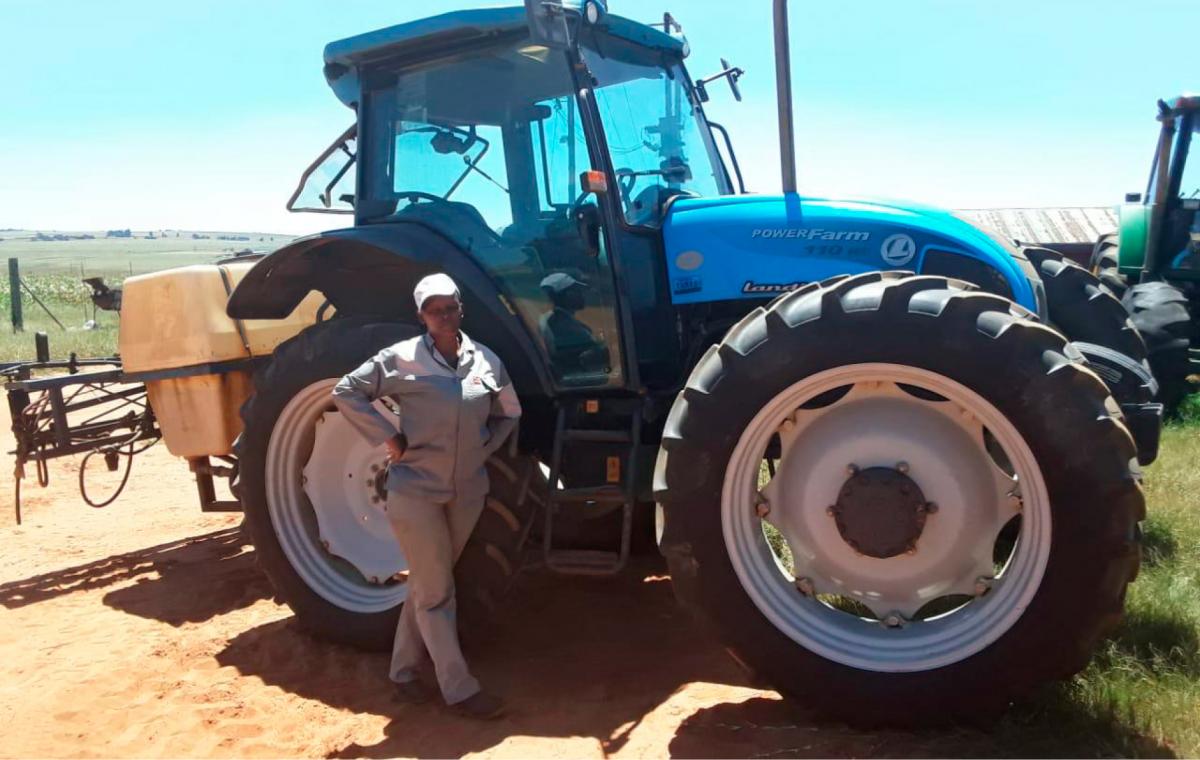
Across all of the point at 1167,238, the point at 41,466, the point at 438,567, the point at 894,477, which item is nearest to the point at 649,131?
the point at 894,477

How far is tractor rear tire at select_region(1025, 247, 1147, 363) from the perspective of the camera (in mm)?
5055

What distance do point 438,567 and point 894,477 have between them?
5.45 ft

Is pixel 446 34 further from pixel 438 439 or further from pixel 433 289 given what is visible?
pixel 438 439

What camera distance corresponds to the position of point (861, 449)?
136 inches

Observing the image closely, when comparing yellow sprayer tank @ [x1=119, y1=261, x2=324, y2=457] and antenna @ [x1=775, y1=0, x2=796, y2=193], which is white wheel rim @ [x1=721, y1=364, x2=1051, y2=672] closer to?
antenna @ [x1=775, y1=0, x2=796, y2=193]

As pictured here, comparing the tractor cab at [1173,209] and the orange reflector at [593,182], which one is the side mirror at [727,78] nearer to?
the orange reflector at [593,182]

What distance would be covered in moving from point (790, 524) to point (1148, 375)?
5.93 feet

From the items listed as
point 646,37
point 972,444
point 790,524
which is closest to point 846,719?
point 790,524

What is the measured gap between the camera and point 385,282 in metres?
4.53

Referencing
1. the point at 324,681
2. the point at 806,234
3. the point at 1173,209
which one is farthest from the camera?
the point at 1173,209

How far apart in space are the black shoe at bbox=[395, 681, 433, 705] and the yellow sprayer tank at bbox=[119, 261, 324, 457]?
1.94m

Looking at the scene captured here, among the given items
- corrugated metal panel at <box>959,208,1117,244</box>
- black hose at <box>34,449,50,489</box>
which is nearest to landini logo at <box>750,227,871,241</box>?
black hose at <box>34,449,50,489</box>

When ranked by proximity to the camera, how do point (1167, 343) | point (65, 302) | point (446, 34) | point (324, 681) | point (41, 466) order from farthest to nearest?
1. point (65, 302)
2. point (1167, 343)
3. point (41, 466)
4. point (446, 34)
5. point (324, 681)

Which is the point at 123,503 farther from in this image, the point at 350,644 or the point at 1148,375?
the point at 1148,375
